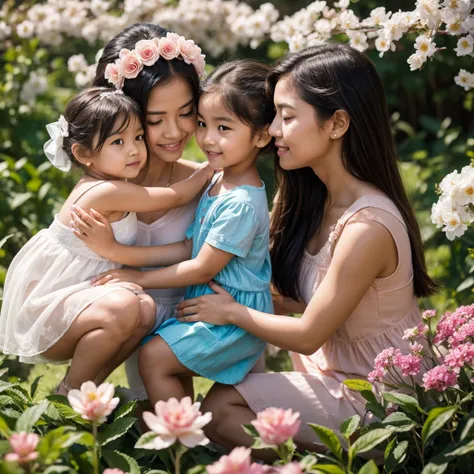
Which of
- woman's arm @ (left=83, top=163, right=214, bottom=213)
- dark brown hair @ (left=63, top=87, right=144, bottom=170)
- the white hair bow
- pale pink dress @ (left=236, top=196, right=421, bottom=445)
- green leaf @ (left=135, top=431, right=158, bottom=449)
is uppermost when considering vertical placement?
dark brown hair @ (left=63, top=87, right=144, bottom=170)

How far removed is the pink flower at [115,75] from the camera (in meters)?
2.66

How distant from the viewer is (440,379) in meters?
2.10

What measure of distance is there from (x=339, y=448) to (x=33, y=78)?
396 cm

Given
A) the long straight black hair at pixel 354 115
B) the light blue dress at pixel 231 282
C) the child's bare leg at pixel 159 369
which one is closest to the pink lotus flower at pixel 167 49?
the long straight black hair at pixel 354 115

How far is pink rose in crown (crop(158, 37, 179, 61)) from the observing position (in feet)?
8.70

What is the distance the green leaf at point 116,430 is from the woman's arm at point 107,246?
0.58 meters

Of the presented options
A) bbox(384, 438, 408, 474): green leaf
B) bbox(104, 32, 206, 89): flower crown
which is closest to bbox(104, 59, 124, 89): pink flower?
bbox(104, 32, 206, 89): flower crown

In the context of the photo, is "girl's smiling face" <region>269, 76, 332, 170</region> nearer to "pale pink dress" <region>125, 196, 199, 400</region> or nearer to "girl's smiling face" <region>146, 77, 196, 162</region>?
"girl's smiling face" <region>146, 77, 196, 162</region>

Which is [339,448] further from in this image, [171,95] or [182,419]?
[171,95]


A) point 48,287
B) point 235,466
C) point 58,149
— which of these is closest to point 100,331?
point 48,287

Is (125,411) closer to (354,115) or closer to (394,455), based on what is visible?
(394,455)

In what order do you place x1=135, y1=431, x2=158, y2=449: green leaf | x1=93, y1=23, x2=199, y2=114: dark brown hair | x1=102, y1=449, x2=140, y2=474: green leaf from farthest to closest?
x1=93, y1=23, x2=199, y2=114: dark brown hair < x1=102, y1=449, x2=140, y2=474: green leaf < x1=135, y1=431, x2=158, y2=449: green leaf

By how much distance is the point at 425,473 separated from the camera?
77.0 inches

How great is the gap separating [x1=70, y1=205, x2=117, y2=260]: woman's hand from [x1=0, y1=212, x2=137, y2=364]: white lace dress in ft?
0.17
